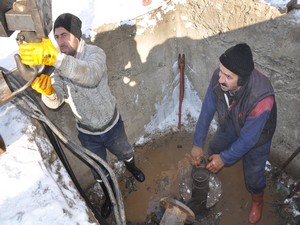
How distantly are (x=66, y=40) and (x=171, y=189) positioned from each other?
2.72 m

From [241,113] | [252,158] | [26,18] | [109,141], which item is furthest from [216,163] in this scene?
[26,18]

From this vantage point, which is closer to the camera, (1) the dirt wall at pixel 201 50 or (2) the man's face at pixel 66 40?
(2) the man's face at pixel 66 40

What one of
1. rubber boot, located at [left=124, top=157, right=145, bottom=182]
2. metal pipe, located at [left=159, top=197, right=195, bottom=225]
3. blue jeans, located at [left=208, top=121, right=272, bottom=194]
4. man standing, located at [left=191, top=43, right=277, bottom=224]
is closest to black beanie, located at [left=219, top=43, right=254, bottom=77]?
man standing, located at [left=191, top=43, right=277, bottom=224]

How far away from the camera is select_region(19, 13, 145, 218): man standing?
2379mm

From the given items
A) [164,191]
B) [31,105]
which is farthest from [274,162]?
[31,105]

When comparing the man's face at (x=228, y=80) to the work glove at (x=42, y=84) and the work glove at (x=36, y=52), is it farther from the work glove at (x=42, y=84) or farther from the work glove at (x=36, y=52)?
the work glove at (x=42, y=84)

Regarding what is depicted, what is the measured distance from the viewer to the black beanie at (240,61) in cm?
281

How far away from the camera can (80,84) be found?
10.1 feet

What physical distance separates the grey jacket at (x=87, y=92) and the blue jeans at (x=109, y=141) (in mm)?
110

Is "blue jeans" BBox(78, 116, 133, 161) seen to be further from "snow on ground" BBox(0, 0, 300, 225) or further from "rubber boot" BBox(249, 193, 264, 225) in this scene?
"rubber boot" BBox(249, 193, 264, 225)

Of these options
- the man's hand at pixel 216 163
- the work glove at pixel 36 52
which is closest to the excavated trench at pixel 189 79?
the man's hand at pixel 216 163

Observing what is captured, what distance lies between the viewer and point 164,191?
181 inches

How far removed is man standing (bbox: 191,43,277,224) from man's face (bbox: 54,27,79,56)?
1.48 meters

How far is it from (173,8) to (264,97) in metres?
2.22
